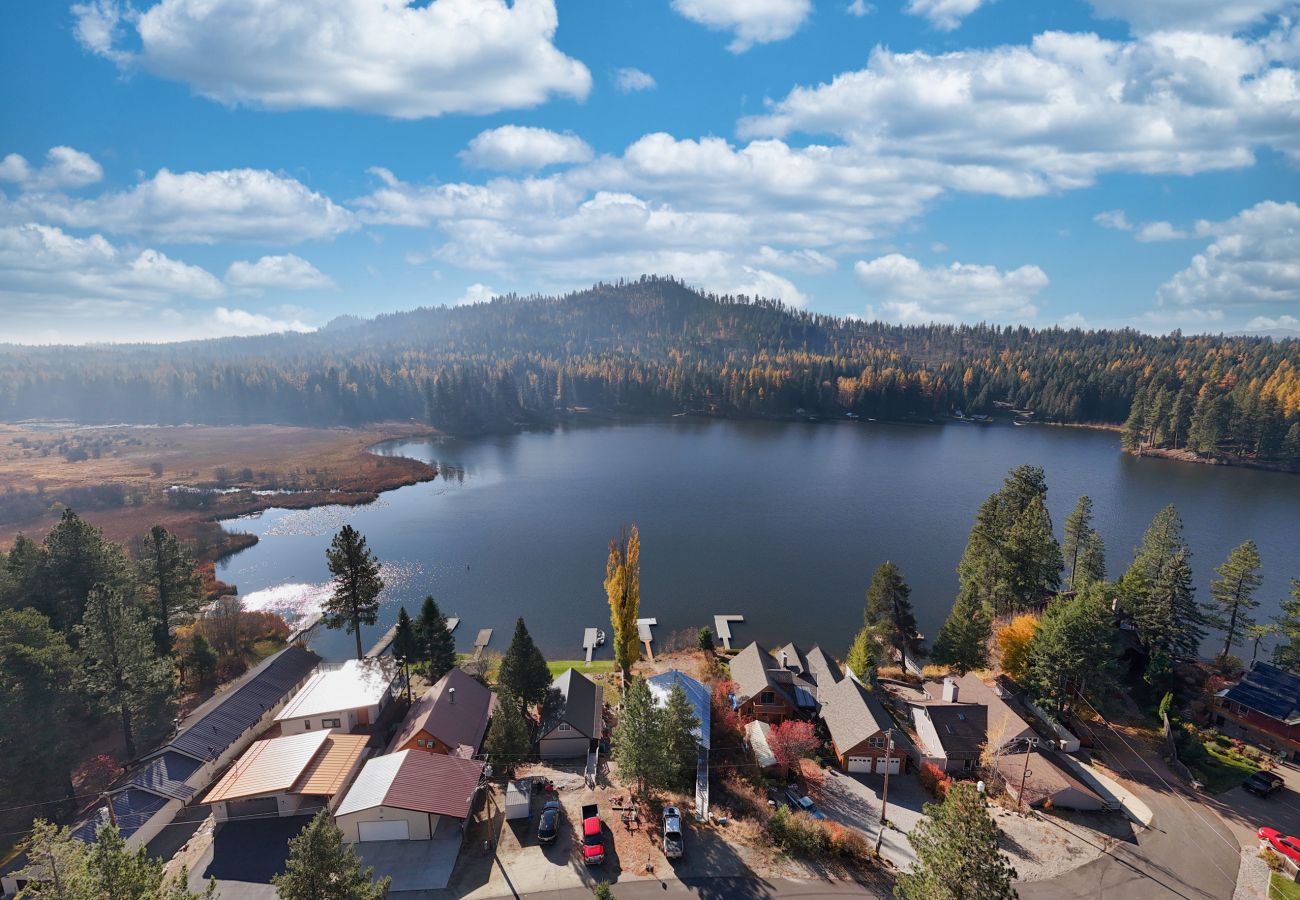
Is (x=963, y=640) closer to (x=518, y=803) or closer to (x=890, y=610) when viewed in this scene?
(x=890, y=610)

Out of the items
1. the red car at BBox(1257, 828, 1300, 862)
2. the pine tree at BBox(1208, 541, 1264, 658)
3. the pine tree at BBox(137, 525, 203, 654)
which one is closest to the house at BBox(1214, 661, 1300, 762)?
the pine tree at BBox(1208, 541, 1264, 658)

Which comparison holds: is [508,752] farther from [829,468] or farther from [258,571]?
[829,468]

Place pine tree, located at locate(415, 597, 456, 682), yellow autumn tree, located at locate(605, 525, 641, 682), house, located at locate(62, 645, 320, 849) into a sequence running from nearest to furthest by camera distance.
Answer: house, located at locate(62, 645, 320, 849) → yellow autumn tree, located at locate(605, 525, 641, 682) → pine tree, located at locate(415, 597, 456, 682)

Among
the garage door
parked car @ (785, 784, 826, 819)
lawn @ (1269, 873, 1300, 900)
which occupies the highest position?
the garage door

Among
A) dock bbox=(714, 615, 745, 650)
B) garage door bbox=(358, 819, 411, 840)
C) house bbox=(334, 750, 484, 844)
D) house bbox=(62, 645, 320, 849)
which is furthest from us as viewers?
dock bbox=(714, 615, 745, 650)

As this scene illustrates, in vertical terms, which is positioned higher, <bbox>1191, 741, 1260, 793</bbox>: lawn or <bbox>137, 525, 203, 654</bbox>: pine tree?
<bbox>137, 525, 203, 654</bbox>: pine tree

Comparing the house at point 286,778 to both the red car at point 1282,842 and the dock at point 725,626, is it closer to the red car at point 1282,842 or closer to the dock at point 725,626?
the dock at point 725,626

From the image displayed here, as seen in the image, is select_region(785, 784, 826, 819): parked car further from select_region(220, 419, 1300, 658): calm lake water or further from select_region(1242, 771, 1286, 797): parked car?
select_region(1242, 771, 1286, 797): parked car

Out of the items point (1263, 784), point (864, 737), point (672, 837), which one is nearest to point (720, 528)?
point (864, 737)
